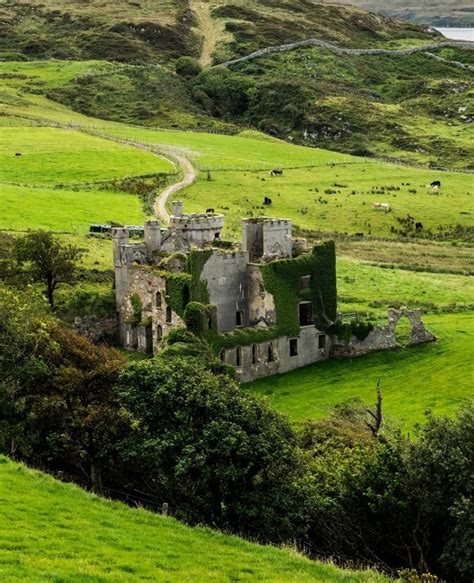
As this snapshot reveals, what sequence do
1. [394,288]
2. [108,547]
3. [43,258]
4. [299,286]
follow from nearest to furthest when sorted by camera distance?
[108,547], [299,286], [43,258], [394,288]

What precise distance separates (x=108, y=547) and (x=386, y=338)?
46.2 metres

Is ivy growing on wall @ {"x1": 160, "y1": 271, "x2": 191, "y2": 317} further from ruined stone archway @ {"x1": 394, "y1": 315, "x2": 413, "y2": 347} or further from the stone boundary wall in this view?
ruined stone archway @ {"x1": 394, "y1": 315, "x2": 413, "y2": 347}

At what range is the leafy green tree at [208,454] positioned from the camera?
3906 centimetres

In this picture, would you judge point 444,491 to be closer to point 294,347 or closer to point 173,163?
point 294,347

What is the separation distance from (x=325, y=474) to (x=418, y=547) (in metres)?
6.69

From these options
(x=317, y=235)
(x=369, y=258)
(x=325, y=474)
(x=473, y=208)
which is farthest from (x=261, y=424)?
(x=473, y=208)

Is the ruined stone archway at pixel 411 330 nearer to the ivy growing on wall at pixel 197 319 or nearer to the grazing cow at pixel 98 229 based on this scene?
the ivy growing on wall at pixel 197 319

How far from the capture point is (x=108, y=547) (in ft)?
97.2

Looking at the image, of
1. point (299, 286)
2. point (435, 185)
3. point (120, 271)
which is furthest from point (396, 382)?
point (435, 185)

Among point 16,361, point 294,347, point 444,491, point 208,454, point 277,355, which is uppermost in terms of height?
point 16,361

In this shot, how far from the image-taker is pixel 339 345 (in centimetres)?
7350

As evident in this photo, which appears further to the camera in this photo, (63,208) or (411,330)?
(63,208)

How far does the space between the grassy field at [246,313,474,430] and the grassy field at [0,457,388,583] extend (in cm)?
2458

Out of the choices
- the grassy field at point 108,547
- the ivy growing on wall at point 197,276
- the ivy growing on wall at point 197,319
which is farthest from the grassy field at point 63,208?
the grassy field at point 108,547
